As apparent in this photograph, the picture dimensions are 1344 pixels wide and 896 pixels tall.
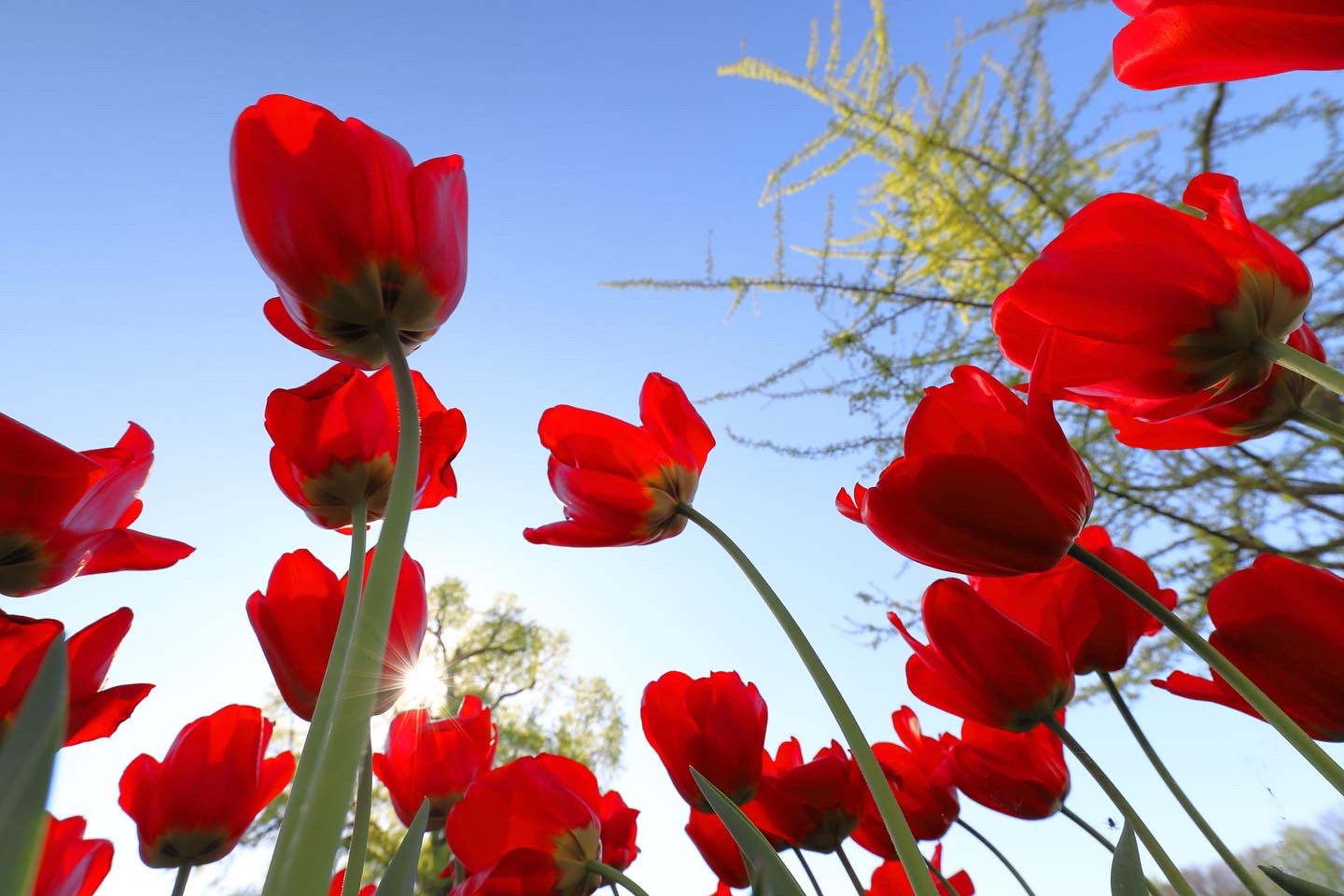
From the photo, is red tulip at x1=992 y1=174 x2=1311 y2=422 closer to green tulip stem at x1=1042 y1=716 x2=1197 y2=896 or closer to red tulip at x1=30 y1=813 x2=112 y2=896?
green tulip stem at x1=1042 y1=716 x2=1197 y2=896

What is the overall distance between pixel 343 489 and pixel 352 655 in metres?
0.18

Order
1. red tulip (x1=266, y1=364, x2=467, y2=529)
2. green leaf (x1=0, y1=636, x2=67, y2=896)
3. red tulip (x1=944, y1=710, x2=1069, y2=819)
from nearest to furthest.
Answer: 1. green leaf (x1=0, y1=636, x2=67, y2=896)
2. red tulip (x1=266, y1=364, x2=467, y2=529)
3. red tulip (x1=944, y1=710, x2=1069, y2=819)

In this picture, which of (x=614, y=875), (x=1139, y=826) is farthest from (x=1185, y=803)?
(x=614, y=875)

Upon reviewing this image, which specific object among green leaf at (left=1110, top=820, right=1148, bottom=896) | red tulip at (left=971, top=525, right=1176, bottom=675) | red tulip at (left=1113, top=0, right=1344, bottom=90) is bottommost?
green leaf at (left=1110, top=820, right=1148, bottom=896)

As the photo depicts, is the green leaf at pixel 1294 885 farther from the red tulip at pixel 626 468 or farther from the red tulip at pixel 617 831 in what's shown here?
the red tulip at pixel 617 831

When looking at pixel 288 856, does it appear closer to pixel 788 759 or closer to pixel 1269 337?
pixel 1269 337

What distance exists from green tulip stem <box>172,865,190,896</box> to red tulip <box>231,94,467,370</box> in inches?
10.8

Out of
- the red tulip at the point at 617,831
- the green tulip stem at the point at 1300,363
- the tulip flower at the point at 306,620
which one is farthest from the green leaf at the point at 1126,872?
the red tulip at the point at 617,831

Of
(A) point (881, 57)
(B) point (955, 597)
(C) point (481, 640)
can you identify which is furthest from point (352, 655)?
(C) point (481, 640)

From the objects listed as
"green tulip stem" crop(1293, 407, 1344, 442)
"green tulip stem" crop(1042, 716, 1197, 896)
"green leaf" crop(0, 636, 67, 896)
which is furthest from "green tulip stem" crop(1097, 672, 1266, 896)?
"green leaf" crop(0, 636, 67, 896)

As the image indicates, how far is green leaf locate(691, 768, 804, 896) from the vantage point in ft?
0.75

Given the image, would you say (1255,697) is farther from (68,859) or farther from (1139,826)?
(68,859)

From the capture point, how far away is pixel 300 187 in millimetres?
253

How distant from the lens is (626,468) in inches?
17.0
